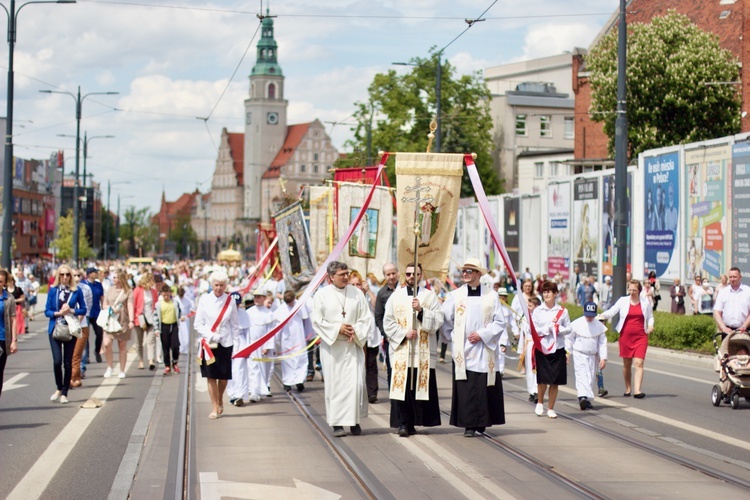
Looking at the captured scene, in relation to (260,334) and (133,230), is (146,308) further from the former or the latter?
(133,230)

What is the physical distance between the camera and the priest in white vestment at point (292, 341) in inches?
652

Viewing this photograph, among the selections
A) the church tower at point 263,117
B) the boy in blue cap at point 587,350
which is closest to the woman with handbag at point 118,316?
the boy in blue cap at point 587,350

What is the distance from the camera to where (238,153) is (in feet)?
638

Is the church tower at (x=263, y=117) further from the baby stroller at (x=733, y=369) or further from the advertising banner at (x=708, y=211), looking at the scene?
the baby stroller at (x=733, y=369)

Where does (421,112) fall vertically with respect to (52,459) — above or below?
above

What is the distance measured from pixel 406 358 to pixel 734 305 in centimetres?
588

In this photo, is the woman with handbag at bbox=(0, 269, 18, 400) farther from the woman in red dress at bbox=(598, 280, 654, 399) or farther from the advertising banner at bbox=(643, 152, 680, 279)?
the advertising banner at bbox=(643, 152, 680, 279)

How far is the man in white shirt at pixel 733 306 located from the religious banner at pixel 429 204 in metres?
4.53

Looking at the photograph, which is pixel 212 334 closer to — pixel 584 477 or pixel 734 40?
pixel 584 477

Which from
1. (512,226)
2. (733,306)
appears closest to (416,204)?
(733,306)

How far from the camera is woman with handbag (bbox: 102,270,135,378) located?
744 inches

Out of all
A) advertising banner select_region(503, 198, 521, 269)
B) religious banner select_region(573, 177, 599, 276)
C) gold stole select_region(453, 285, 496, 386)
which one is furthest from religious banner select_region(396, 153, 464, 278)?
advertising banner select_region(503, 198, 521, 269)

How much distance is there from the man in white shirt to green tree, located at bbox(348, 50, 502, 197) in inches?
1896

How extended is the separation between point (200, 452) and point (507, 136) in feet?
248
